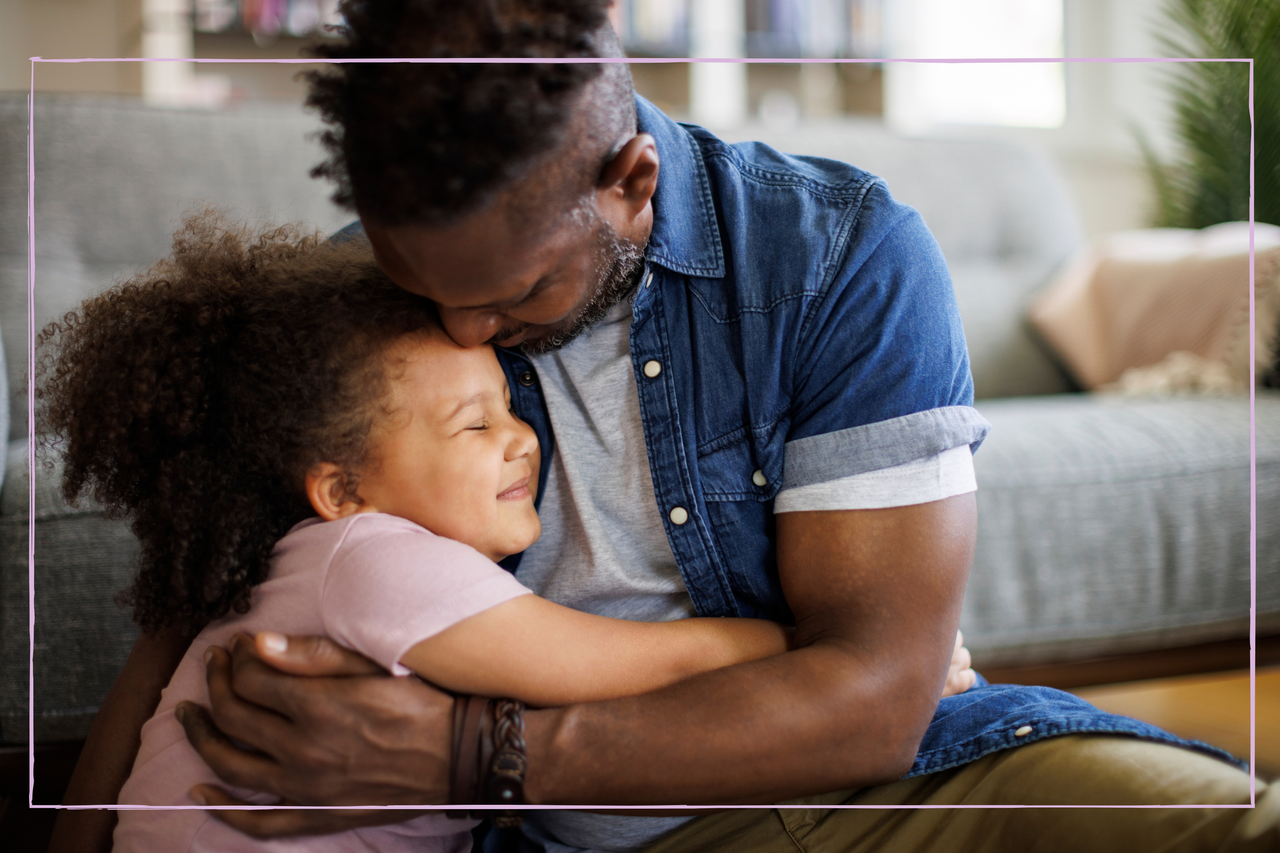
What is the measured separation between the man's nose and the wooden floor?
551 millimetres

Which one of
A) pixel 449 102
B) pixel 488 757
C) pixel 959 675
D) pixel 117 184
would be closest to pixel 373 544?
pixel 488 757

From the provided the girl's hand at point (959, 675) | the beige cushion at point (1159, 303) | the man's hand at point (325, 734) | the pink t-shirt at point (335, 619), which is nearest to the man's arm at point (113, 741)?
the pink t-shirt at point (335, 619)

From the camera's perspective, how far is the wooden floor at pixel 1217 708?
2.04 feet

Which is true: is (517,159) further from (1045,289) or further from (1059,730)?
(1045,289)

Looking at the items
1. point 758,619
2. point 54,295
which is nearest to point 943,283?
point 758,619

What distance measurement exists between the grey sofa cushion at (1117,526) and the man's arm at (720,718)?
0.27 meters

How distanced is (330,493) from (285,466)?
4cm

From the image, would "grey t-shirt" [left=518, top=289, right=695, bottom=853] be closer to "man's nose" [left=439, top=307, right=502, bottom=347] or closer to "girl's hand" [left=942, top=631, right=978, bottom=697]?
"man's nose" [left=439, top=307, right=502, bottom=347]

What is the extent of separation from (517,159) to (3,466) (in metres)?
0.50

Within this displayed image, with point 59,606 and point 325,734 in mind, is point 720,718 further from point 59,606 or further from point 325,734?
point 59,606

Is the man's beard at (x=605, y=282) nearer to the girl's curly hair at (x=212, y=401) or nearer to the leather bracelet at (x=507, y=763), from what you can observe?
the girl's curly hair at (x=212, y=401)

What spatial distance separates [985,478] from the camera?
0.84 meters

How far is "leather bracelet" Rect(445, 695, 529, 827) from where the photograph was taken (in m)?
0.56

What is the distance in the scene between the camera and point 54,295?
0.70 meters
